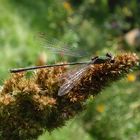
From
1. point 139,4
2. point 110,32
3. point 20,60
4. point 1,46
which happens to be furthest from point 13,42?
point 139,4

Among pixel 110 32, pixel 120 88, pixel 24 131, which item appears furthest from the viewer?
pixel 110 32

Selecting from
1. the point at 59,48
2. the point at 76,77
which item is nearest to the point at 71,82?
the point at 76,77

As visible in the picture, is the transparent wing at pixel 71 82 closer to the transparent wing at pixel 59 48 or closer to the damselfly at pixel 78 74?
the damselfly at pixel 78 74

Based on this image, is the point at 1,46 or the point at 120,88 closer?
the point at 120,88

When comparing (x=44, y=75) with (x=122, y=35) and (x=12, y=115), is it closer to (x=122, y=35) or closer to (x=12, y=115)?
(x=12, y=115)

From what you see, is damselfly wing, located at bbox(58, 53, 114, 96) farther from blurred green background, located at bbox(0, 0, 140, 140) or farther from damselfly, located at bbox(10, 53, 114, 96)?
blurred green background, located at bbox(0, 0, 140, 140)

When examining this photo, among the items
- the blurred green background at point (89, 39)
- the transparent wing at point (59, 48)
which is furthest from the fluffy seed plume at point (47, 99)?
the blurred green background at point (89, 39)
